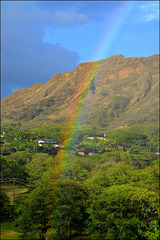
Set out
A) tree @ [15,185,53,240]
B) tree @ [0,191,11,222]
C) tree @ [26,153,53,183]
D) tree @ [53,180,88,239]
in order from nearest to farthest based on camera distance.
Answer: tree @ [15,185,53,240], tree @ [53,180,88,239], tree @ [0,191,11,222], tree @ [26,153,53,183]

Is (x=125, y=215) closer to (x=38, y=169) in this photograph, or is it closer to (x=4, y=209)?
(x=4, y=209)

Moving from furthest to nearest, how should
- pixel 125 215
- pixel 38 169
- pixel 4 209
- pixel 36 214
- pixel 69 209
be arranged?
1. pixel 38 169
2. pixel 4 209
3. pixel 125 215
4. pixel 69 209
5. pixel 36 214

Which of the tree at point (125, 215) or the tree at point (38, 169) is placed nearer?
the tree at point (125, 215)

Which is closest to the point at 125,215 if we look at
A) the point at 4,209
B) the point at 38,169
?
the point at 4,209

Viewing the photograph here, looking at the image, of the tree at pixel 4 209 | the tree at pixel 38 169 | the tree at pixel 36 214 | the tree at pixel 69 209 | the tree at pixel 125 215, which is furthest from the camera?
the tree at pixel 38 169

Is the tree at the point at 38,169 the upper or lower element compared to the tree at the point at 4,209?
upper

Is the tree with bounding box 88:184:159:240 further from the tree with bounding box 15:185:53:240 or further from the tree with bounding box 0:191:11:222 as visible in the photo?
the tree with bounding box 0:191:11:222

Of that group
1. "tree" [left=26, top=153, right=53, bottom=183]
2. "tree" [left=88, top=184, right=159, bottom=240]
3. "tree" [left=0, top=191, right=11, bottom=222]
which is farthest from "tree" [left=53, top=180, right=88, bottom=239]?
"tree" [left=26, top=153, right=53, bottom=183]

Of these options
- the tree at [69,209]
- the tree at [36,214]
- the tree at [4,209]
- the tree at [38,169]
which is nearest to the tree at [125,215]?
the tree at [69,209]

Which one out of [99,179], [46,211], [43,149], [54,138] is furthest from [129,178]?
[54,138]

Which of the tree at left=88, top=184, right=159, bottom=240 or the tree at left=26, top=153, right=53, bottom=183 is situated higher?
the tree at left=26, top=153, right=53, bottom=183

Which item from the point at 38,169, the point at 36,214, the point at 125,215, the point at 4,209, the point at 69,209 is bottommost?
the point at 4,209

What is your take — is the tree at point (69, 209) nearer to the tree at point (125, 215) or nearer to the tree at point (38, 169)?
the tree at point (125, 215)
